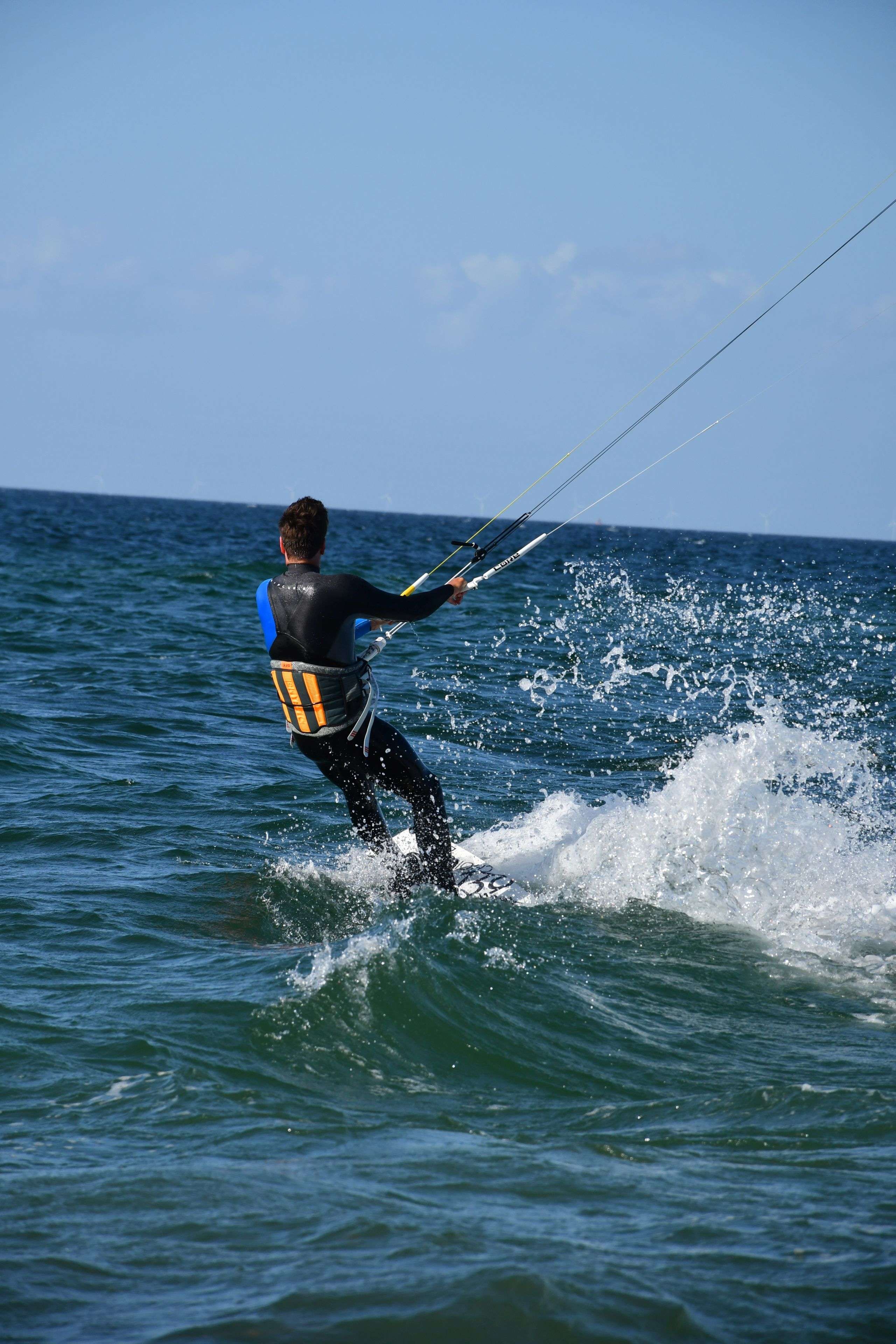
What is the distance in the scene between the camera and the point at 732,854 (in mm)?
6953

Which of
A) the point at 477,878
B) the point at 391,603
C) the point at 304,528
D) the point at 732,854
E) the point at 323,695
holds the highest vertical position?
the point at 304,528

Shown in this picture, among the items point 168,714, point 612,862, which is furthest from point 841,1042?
point 168,714

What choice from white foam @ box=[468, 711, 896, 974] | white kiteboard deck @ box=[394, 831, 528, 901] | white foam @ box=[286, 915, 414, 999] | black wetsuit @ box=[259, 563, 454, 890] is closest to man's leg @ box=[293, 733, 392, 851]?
black wetsuit @ box=[259, 563, 454, 890]

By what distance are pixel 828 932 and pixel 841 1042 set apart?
1521 millimetres

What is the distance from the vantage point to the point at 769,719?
8664 millimetres

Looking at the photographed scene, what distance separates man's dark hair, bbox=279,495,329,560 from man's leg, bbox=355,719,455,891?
0.97m

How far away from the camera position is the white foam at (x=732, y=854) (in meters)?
6.16

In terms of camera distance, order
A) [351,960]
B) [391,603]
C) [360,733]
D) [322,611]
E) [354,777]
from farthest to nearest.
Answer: [354,777] → [360,733] → [391,603] → [322,611] → [351,960]

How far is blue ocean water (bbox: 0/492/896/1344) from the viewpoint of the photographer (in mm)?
2832

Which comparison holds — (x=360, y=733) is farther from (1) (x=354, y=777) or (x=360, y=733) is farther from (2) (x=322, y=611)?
(2) (x=322, y=611)

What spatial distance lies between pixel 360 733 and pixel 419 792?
47cm

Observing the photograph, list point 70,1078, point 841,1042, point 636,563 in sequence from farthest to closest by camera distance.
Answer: point 636,563
point 841,1042
point 70,1078

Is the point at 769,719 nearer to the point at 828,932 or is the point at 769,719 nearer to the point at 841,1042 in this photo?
the point at 828,932

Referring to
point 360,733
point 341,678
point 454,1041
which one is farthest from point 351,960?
point 341,678
